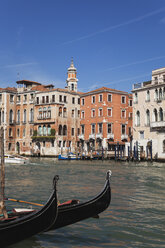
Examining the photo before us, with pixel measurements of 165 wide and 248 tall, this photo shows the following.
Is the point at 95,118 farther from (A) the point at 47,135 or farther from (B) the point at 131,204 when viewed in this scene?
(B) the point at 131,204

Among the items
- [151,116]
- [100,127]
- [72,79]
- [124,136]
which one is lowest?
[124,136]

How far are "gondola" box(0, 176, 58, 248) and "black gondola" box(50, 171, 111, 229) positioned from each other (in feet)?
2.35

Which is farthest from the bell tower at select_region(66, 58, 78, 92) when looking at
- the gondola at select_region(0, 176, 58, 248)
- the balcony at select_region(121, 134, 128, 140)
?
the gondola at select_region(0, 176, 58, 248)

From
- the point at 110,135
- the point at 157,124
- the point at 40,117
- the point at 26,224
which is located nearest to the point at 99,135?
the point at 110,135

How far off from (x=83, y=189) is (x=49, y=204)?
765 centimetres

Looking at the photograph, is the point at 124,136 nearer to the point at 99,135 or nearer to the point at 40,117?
the point at 99,135

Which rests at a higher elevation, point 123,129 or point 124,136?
point 123,129

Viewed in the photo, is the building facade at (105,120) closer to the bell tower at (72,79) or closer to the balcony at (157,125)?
the balcony at (157,125)

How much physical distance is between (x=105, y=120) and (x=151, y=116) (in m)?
7.43

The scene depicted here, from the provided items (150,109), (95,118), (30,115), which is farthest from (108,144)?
(30,115)

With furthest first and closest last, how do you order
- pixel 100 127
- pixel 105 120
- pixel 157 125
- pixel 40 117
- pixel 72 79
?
1. pixel 72 79
2. pixel 40 117
3. pixel 100 127
4. pixel 105 120
5. pixel 157 125

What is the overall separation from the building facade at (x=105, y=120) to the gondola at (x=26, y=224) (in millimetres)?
34516

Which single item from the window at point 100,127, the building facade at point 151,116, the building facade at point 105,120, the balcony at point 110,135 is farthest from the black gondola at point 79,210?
the window at point 100,127

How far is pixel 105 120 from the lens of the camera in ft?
136
